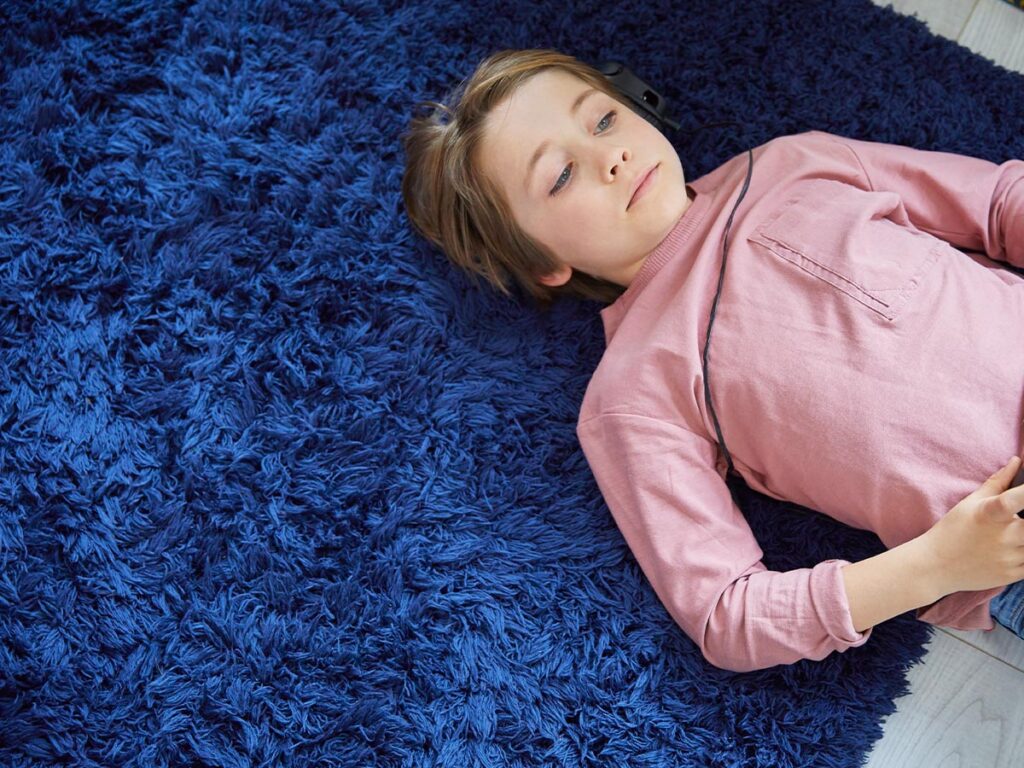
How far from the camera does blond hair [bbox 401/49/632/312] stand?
1.17 metres

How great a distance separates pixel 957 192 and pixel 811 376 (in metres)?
0.32

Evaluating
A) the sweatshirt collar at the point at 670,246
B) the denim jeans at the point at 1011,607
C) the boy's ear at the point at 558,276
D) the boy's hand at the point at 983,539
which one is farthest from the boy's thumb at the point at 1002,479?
the boy's ear at the point at 558,276

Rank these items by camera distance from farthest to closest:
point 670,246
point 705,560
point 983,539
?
point 670,246 < point 705,560 < point 983,539

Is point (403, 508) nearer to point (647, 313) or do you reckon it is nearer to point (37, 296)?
point (647, 313)

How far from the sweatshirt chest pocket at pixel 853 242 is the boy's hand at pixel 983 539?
21cm

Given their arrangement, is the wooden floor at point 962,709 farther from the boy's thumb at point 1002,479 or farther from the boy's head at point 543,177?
the boy's head at point 543,177

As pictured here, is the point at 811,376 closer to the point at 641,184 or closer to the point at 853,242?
the point at 853,242

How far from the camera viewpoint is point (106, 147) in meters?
1.36

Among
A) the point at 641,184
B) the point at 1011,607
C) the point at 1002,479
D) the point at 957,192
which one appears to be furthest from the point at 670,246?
the point at 1011,607

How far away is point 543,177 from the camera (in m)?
1.11

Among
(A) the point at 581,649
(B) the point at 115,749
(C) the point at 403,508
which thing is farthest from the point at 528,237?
(B) the point at 115,749

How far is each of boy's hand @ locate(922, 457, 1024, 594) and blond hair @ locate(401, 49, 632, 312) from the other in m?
0.52

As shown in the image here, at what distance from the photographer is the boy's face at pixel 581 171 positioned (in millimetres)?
1103

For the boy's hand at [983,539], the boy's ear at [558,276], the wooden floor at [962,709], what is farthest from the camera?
the boy's ear at [558,276]
